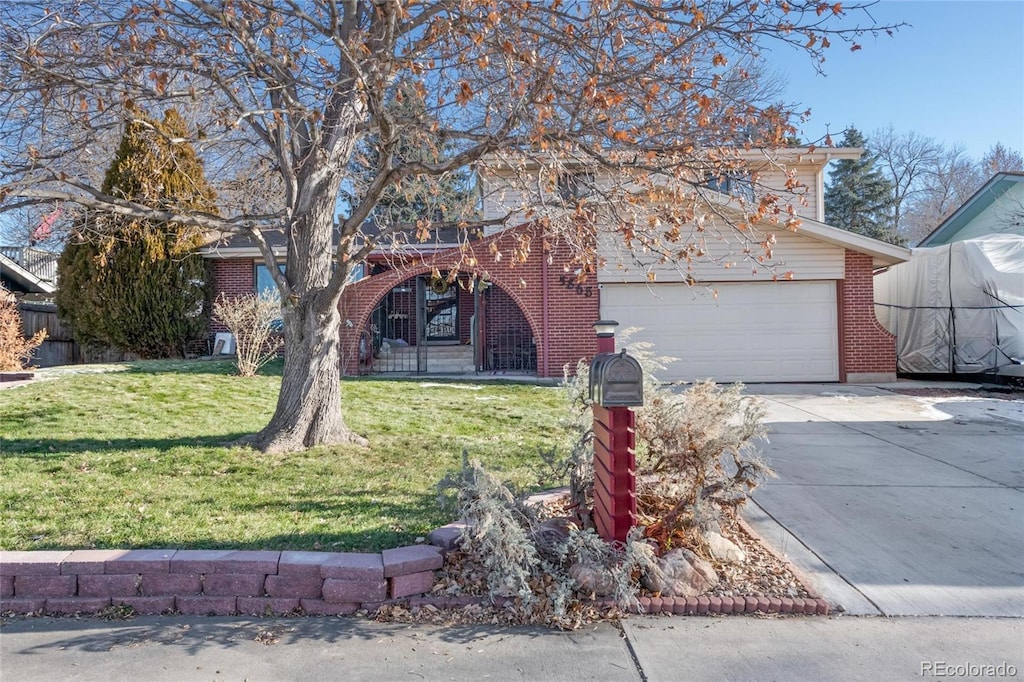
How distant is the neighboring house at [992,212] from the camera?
57.8 feet

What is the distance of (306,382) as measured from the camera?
5980 millimetres

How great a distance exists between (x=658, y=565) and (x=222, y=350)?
1391cm

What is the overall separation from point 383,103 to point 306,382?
279 centimetres

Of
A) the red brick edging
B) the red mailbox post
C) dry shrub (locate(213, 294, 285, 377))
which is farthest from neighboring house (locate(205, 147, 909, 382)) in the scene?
the red brick edging

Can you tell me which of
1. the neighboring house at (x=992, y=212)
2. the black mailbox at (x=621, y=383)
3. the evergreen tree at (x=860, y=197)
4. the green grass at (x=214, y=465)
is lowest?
the green grass at (x=214, y=465)

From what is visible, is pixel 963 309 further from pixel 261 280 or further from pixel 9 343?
pixel 9 343

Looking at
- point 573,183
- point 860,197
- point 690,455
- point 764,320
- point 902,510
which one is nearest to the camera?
point 690,455

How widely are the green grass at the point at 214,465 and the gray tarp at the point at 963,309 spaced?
10862mm

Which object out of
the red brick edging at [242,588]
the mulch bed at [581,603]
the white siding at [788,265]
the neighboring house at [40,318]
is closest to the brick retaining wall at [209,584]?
the red brick edging at [242,588]

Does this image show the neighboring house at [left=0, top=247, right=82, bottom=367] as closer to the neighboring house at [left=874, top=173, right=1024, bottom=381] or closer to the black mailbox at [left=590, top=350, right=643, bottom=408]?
the black mailbox at [left=590, top=350, right=643, bottom=408]

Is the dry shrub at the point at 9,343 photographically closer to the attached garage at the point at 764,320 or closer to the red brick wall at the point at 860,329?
the attached garage at the point at 764,320

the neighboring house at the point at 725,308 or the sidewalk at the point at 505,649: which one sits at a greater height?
the neighboring house at the point at 725,308

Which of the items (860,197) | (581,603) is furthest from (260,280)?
(860,197)

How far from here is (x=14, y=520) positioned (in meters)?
4.09
